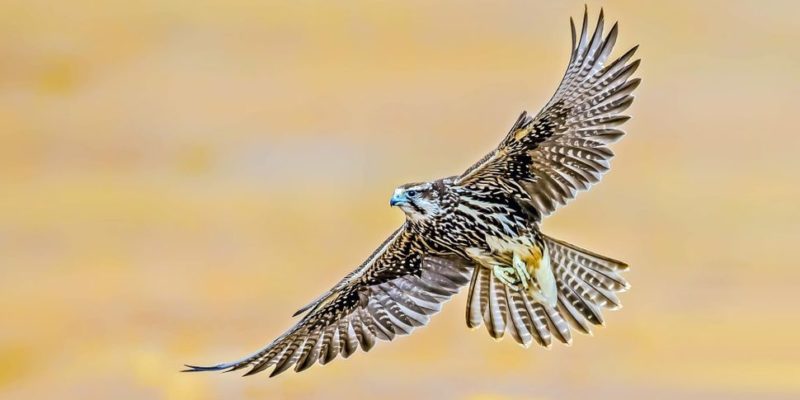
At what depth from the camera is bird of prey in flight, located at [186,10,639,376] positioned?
971 centimetres

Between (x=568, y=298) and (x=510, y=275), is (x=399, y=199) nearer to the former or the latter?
(x=510, y=275)

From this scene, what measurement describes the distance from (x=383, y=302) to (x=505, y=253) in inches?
46.3

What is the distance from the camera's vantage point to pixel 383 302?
1054 centimetres

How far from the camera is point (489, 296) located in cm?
1045

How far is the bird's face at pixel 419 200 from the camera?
32.0ft

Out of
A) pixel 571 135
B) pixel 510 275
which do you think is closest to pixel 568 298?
pixel 510 275

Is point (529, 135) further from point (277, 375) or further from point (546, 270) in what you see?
point (277, 375)

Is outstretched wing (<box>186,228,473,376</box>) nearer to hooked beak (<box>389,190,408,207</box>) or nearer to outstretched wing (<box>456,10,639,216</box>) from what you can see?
hooked beak (<box>389,190,408,207</box>)

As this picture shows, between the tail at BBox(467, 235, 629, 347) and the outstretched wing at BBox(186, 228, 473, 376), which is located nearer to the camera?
the tail at BBox(467, 235, 629, 347)

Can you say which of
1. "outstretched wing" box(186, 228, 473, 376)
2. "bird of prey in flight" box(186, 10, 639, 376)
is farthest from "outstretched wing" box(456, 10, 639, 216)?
"outstretched wing" box(186, 228, 473, 376)

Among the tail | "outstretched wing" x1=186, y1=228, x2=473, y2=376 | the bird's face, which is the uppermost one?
the bird's face

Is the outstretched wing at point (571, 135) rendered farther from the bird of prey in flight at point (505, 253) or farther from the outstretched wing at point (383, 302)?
the outstretched wing at point (383, 302)

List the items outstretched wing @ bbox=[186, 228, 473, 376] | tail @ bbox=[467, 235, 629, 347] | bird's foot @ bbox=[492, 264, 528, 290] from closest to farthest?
bird's foot @ bbox=[492, 264, 528, 290] → tail @ bbox=[467, 235, 629, 347] → outstretched wing @ bbox=[186, 228, 473, 376]

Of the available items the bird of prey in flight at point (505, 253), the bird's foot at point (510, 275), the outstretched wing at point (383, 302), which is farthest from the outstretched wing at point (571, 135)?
the outstretched wing at point (383, 302)
